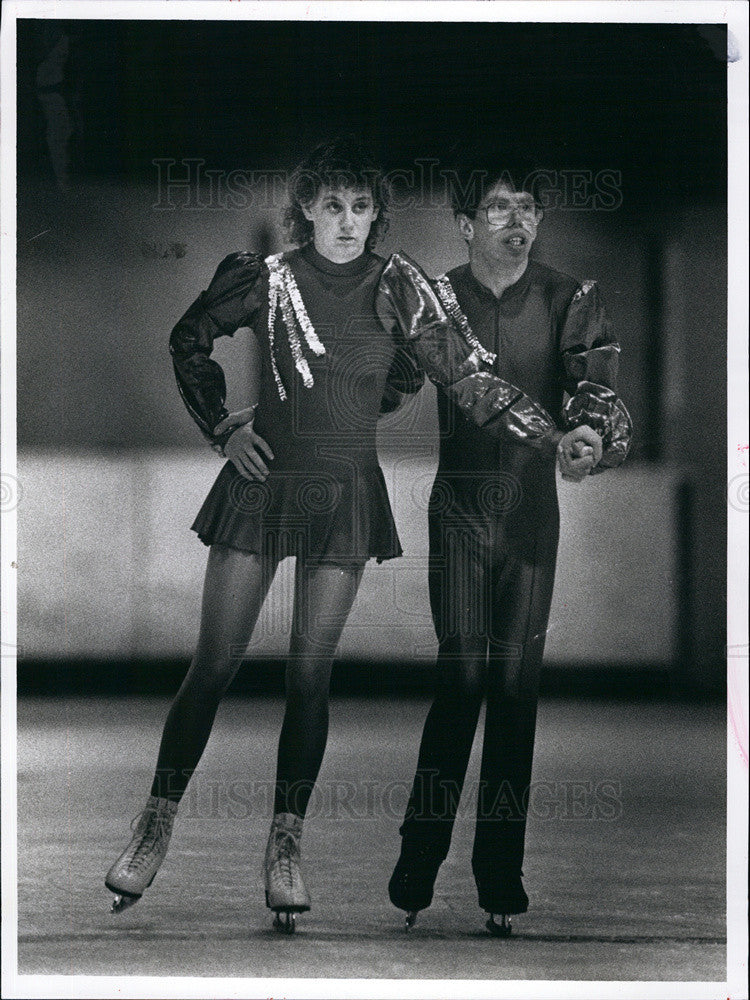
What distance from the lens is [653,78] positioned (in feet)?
11.9

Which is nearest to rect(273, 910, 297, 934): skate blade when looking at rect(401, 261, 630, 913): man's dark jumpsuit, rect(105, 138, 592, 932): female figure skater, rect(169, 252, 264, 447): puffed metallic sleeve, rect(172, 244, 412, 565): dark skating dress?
rect(105, 138, 592, 932): female figure skater

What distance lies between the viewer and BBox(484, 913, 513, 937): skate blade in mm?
3561

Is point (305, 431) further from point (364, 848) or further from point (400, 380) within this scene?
point (364, 848)

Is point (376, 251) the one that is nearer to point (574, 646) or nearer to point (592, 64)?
point (592, 64)

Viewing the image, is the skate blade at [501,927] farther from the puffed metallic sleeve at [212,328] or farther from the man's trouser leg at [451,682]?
the puffed metallic sleeve at [212,328]

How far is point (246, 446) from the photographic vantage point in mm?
3619

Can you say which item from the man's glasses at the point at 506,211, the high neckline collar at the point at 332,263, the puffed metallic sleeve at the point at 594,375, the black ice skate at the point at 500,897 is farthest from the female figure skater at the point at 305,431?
the black ice skate at the point at 500,897

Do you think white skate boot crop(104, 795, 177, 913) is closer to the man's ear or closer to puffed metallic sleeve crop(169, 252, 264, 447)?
puffed metallic sleeve crop(169, 252, 264, 447)

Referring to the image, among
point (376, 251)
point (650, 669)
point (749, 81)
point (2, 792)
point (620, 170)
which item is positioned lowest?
point (2, 792)

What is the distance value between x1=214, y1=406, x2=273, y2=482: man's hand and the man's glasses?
0.89m

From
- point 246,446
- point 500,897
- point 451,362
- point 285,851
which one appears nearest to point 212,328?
point 246,446

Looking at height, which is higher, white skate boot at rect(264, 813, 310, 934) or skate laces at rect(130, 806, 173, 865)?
skate laces at rect(130, 806, 173, 865)

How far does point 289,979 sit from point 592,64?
9.11ft

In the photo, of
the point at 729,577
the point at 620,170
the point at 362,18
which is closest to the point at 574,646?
the point at 729,577
